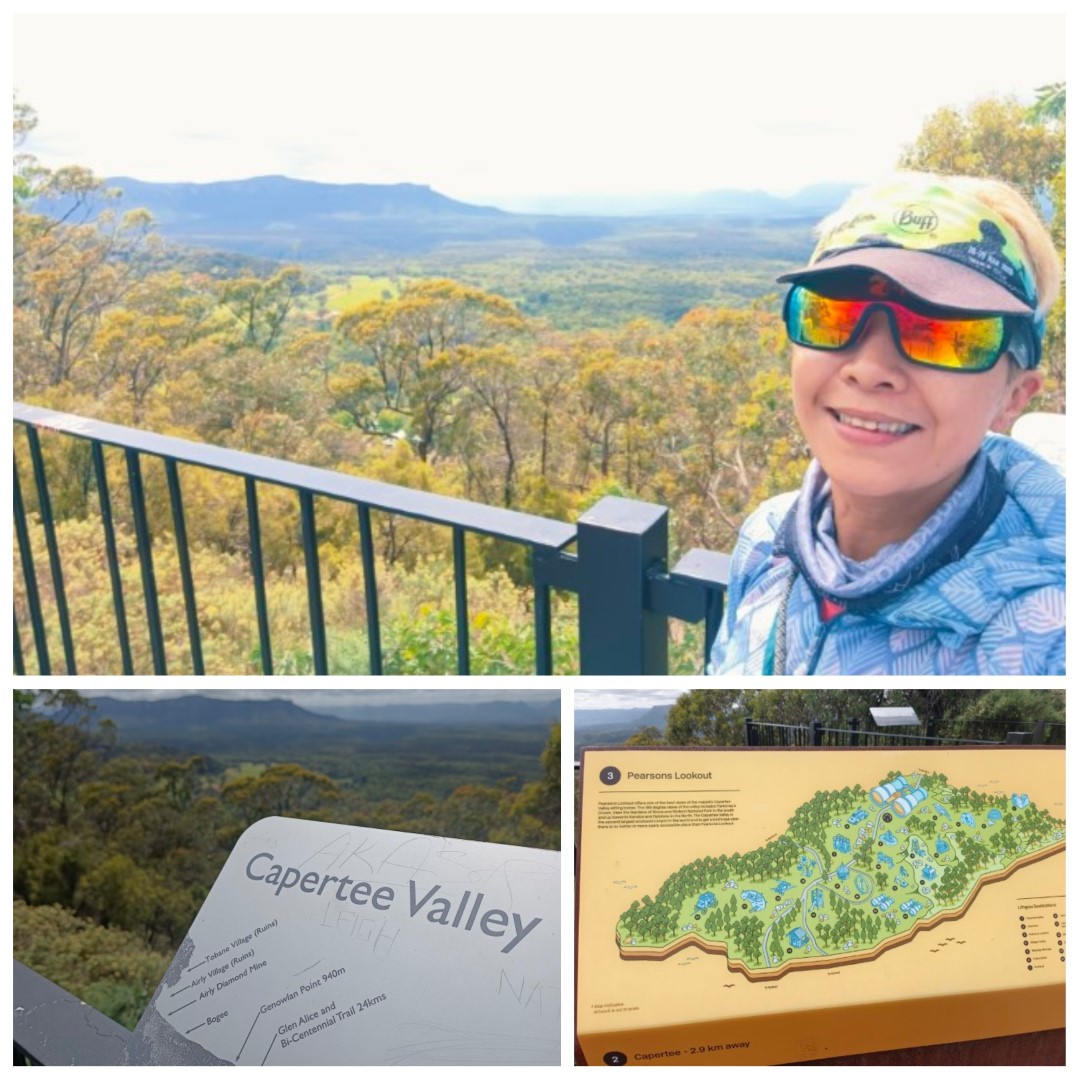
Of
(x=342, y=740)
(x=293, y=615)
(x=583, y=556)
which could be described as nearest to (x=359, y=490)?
(x=583, y=556)

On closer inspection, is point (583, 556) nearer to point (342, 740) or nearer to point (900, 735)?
point (900, 735)

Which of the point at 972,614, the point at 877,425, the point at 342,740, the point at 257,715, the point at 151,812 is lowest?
the point at 151,812

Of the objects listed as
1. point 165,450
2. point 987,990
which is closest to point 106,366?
point 165,450

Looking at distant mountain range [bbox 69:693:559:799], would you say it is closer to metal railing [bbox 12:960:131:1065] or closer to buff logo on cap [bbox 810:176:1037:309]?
metal railing [bbox 12:960:131:1065]

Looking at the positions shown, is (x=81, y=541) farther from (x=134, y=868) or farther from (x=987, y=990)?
(x=987, y=990)

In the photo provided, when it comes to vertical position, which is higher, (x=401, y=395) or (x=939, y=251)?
(x=939, y=251)

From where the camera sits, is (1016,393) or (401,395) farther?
(401,395)

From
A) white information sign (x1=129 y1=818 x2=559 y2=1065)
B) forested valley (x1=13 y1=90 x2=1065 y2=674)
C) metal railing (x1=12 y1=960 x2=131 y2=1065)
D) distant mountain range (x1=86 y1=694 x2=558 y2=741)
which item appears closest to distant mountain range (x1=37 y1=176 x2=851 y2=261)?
forested valley (x1=13 y1=90 x2=1065 y2=674)
